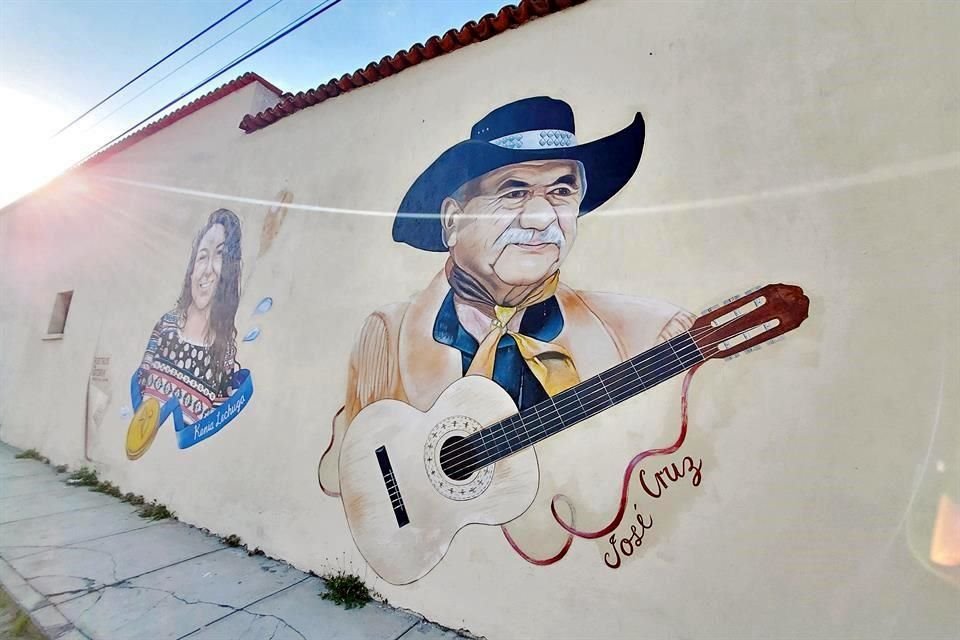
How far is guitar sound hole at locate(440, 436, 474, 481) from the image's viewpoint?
245 centimetres

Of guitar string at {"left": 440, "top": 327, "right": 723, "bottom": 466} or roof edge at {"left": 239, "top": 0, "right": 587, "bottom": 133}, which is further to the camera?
roof edge at {"left": 239, "top": 0, "right": 587, "bottom": 133}

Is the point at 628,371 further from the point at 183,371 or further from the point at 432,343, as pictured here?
the point at 183,371

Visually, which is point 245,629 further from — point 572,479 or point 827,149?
point 827,149

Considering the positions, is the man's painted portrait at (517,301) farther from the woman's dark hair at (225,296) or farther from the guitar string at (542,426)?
the woman's dark hair at (225,296)

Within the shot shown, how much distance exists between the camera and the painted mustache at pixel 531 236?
249 centimetres

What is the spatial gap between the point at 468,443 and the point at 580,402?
715 mm

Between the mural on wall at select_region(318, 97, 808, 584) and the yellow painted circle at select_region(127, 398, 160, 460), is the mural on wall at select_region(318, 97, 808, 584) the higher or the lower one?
the higher one

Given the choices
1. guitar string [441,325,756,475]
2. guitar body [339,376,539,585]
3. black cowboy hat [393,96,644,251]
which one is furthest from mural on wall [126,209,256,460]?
guitar string [441,325,756,475]

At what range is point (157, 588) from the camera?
2.66m

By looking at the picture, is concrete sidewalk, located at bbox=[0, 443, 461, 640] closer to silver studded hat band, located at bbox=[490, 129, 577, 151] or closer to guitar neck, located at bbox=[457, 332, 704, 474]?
guitar neck, located at bbox=[457, 332, 704, 474]

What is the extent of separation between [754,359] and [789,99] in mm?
1305

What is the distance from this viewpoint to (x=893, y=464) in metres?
1.62

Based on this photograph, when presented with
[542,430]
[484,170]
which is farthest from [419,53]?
[542,430]

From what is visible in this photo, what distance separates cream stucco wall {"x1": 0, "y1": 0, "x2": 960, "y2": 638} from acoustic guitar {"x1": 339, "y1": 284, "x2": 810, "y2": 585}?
9cm
